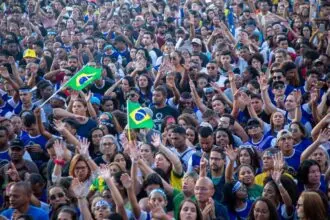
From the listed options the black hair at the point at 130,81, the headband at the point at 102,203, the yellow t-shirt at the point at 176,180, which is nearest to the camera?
the headband at the point at 102,203

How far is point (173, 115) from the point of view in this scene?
35.3 ft

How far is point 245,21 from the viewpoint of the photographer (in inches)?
621

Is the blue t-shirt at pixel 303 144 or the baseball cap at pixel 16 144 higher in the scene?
the baseball cap at pixel 16 144

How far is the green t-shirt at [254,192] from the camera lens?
7.48 metres

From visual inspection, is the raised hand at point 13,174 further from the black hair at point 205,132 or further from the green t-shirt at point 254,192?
the green t-shirt at point 254,192

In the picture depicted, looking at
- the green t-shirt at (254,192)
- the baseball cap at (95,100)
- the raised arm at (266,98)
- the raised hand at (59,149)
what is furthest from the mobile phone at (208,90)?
the green t-shirt at (254,192)

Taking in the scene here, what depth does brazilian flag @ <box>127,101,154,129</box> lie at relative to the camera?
30.6 feet

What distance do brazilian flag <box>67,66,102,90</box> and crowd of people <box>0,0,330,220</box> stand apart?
0.20 meters

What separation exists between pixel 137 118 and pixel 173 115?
4.70ft

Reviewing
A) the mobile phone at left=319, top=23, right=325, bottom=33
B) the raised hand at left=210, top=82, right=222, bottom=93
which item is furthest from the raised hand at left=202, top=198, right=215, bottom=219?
the mobile phone at left=319, top=23, right=325, bottom=33

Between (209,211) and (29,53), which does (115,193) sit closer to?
(209,211)

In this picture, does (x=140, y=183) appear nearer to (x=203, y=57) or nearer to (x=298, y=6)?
(x=203, y=57)

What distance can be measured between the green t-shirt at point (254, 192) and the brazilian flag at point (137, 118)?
2.22 meters

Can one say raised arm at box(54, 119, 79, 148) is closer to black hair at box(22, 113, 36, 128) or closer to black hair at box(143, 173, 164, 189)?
black hair at box(22, 113, 36, 128)
